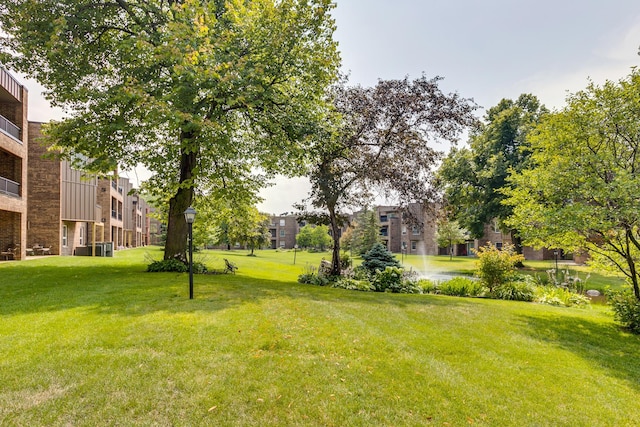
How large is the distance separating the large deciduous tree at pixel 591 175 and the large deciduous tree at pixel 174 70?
7.65 meters

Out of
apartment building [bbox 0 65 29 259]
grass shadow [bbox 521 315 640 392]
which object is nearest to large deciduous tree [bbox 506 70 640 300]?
grass shadow [bbox 521 315 640 392]

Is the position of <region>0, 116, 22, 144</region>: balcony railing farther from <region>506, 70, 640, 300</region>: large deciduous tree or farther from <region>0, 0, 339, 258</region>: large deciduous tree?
<region>506, 70, 640, 300</region>: large deciduous tree

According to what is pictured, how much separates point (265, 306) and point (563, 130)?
8.93 meters

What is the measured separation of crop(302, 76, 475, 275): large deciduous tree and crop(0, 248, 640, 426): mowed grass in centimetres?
782

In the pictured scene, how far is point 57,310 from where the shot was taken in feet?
22.5

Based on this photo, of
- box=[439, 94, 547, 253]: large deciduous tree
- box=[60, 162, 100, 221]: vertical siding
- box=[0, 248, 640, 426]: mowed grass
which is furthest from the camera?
box=[439, 94, 547, 253]: large deciduous tree

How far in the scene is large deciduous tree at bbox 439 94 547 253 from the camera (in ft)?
83.9

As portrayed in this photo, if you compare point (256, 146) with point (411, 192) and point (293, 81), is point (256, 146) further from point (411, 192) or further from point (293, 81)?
point (411, 192)

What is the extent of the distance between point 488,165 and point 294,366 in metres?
27.2

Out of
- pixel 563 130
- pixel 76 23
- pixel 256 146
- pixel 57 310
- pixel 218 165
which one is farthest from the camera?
pixel 218 165

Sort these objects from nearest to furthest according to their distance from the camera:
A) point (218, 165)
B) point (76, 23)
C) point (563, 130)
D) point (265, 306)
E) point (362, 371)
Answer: point (362, 371) → point (265, 306) → point (563, 130) → point (76, 23) → point (218, 165)

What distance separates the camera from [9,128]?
1666 cm

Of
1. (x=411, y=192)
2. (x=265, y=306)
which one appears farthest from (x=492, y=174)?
(x=265, y=306)

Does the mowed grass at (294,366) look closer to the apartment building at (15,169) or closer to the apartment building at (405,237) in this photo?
the apartment building at (15,169)
